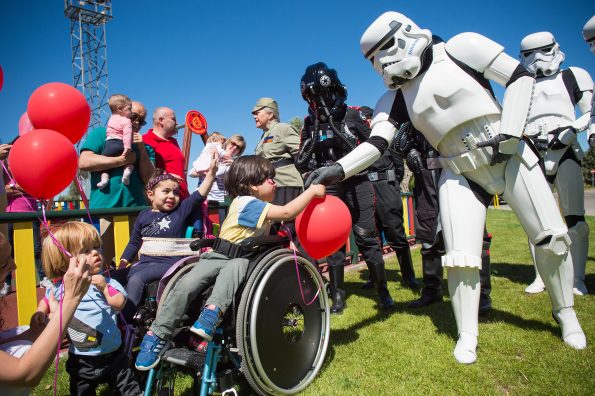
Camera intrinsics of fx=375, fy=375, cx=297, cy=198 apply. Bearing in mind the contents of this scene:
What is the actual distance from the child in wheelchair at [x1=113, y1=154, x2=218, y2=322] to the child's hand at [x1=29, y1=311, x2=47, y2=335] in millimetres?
869

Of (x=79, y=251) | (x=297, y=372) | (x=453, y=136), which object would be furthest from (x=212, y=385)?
(x=453, y=136)

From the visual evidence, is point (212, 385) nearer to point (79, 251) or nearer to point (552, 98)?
point (79, 251)

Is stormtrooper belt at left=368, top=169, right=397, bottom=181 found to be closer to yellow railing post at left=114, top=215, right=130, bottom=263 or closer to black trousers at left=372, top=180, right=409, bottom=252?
black trousers at left=372, top=180, right=409, bottom=252

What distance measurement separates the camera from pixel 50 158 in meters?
2.00

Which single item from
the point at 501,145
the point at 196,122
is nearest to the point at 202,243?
the point at 501,145

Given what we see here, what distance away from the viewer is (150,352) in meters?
1.88

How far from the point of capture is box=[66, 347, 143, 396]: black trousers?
198 cm

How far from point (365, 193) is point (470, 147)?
1.43 metres

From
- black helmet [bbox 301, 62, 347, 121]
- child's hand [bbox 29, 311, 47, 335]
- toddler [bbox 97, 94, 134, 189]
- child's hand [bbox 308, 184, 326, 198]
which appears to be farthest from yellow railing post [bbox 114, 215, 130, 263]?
black helmet [bbox 301, 62, 347, 121]

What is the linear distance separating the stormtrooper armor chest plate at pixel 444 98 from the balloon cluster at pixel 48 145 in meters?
2.20

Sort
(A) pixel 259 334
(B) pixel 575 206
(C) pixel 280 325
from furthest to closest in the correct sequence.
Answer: (B) pixel 575 206
(C) pixel 280 325
(A) pixel 259 334

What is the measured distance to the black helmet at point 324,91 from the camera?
12.2ft

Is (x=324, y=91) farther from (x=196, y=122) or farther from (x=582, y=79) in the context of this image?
(x=582, y=79)

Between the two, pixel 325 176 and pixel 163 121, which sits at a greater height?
pixel 163 121
